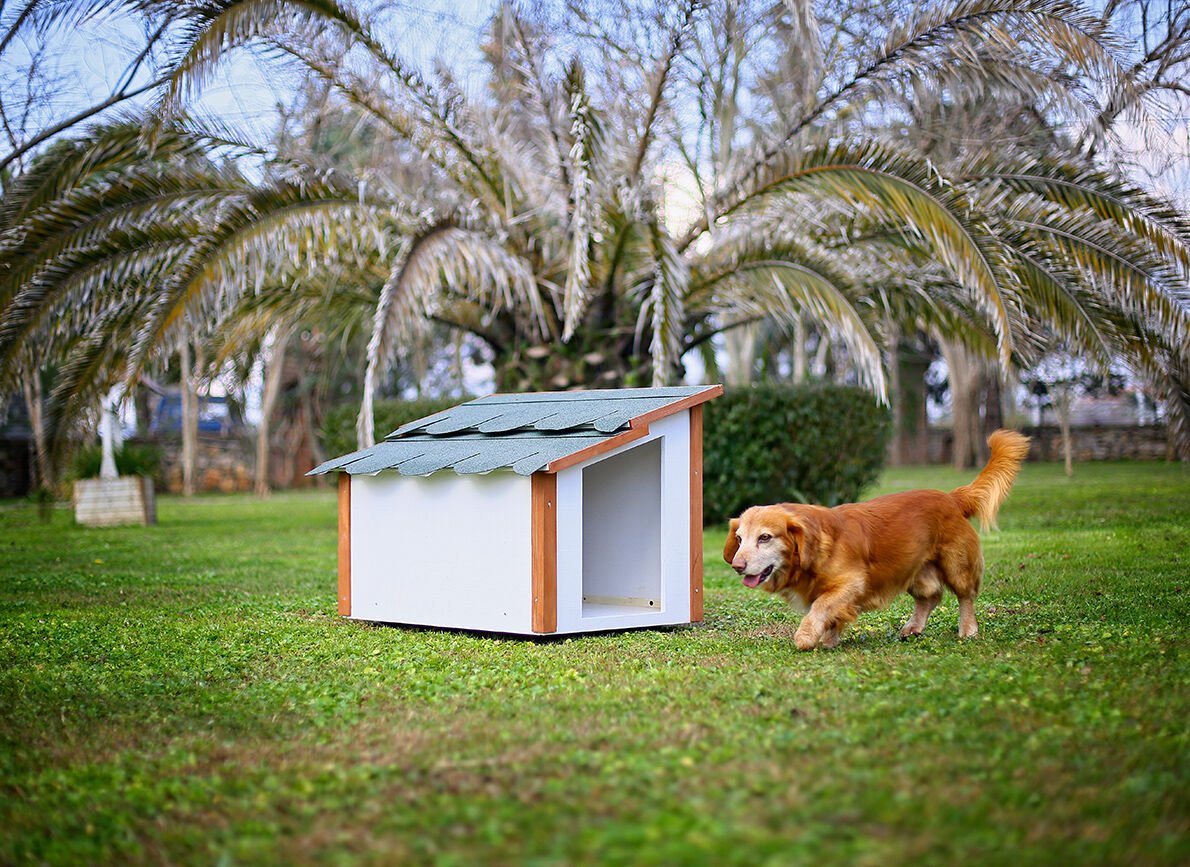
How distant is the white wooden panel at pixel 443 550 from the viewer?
275 inches

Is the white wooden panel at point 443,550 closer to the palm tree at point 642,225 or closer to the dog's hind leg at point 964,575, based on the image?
the palm tree at point 642,225

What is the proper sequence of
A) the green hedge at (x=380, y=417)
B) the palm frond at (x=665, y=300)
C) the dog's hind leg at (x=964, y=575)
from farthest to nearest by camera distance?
the green hedge at (x=380, y=417) → the palm frond at (x=665, y=300) → the dog's hind leg at (x=964, y=575)

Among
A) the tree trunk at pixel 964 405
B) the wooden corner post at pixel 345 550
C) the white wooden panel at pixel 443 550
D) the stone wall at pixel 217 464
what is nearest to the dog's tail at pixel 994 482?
the white wooden panel at pixel 443 550

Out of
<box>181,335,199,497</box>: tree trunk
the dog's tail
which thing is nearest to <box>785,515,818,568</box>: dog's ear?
the dog's tail

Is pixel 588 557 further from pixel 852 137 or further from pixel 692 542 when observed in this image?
pixel 852 137

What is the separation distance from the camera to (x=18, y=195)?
9.94 metres

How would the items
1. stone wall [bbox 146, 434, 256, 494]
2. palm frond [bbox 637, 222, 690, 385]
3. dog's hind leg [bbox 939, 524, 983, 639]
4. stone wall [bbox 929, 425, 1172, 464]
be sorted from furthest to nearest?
stone wall [bbox 929, 425, 1172, 464] → stone wall [bbox 146, 434, 256, 494] → palm frond [bbox 637, 222, 690, 385] → dog's hind leg [bbox 939, 524, 983, 639]

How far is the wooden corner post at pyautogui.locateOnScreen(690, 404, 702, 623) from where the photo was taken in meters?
7.57

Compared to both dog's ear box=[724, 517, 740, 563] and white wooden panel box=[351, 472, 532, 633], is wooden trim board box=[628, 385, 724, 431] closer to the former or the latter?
white wooden panel box=[351, 472, 532, 633]

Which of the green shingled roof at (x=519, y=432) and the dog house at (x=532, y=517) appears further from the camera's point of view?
the green shingled roof at (x=519, y=432)

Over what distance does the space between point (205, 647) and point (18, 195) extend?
A: 5.21m

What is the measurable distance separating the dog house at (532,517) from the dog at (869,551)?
1051 mm

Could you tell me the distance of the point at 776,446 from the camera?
48.2 feet

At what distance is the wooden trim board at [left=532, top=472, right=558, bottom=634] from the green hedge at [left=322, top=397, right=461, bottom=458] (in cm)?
903
